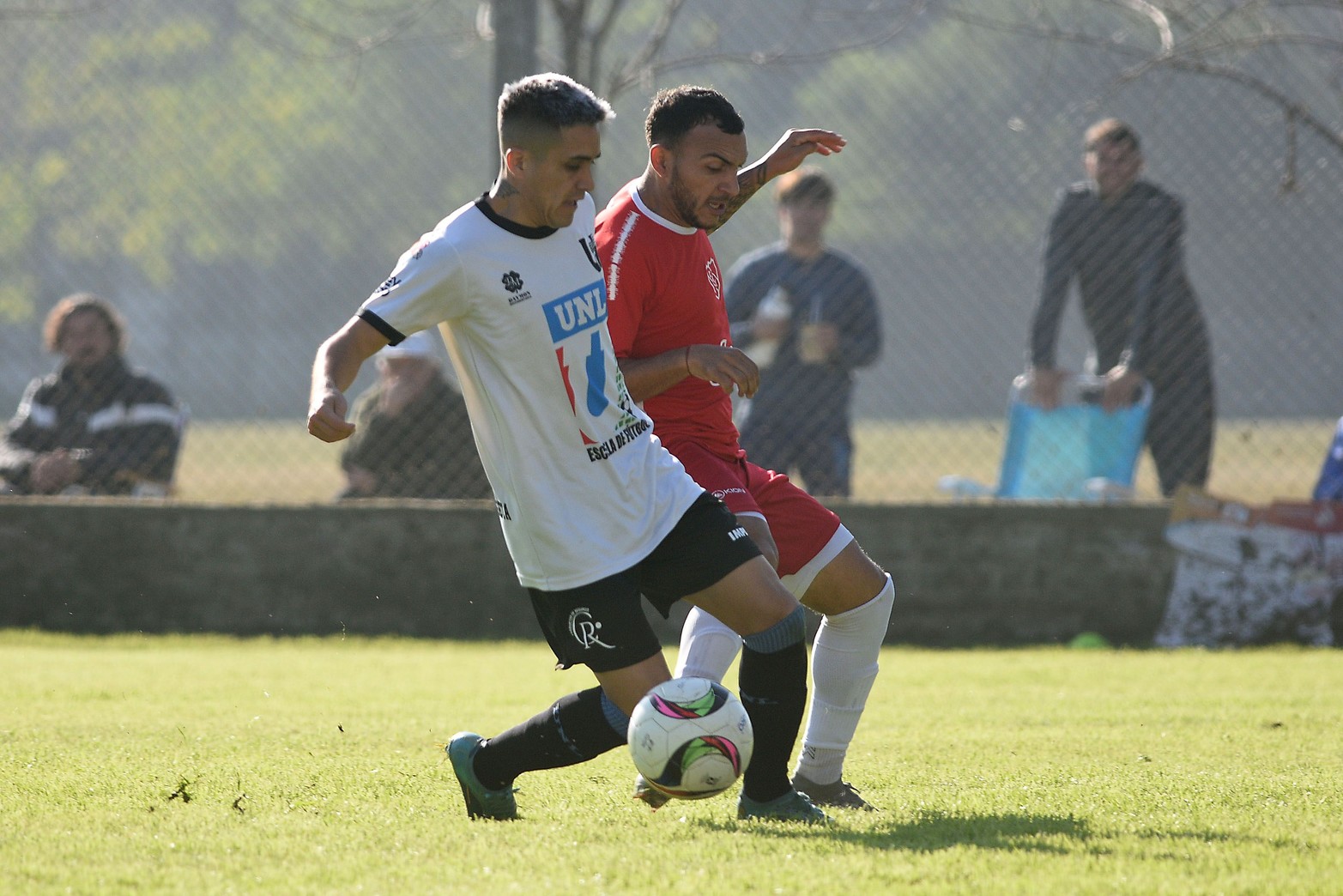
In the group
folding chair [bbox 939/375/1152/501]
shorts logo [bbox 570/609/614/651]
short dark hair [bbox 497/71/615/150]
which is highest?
short dark hair [bbox 497/71/615/150]

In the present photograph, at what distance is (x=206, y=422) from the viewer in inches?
434

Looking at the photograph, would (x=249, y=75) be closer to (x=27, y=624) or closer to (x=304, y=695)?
(x=27, y=624)

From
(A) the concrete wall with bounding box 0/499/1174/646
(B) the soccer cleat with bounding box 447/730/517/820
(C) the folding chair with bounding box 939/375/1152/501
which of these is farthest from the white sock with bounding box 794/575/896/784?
(C) the folding chair with bounding box 939/375/1152/501

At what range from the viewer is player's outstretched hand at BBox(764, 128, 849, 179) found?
4.43m

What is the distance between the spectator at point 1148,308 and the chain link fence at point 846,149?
0.99ft

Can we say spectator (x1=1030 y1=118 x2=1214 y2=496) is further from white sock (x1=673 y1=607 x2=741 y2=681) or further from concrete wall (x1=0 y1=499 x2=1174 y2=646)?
white sock (x1=673 y1=607 x2=741 y2=681)

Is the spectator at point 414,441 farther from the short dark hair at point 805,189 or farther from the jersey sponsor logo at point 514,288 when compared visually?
the jersey sponsor logo at point 514,288

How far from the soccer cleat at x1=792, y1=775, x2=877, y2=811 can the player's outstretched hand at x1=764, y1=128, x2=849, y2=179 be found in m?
1.73

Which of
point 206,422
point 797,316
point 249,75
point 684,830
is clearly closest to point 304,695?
point 684,830

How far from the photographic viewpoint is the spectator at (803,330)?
8.12 meters

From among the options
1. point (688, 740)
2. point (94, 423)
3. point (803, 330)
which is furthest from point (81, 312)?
point (688, 740)

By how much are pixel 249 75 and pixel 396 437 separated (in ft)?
8.61

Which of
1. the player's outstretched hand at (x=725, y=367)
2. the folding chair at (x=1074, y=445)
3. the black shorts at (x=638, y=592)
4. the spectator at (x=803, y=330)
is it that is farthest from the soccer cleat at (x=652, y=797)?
the folding chair at (x=1074, y=445)

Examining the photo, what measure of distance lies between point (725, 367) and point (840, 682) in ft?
3.42
